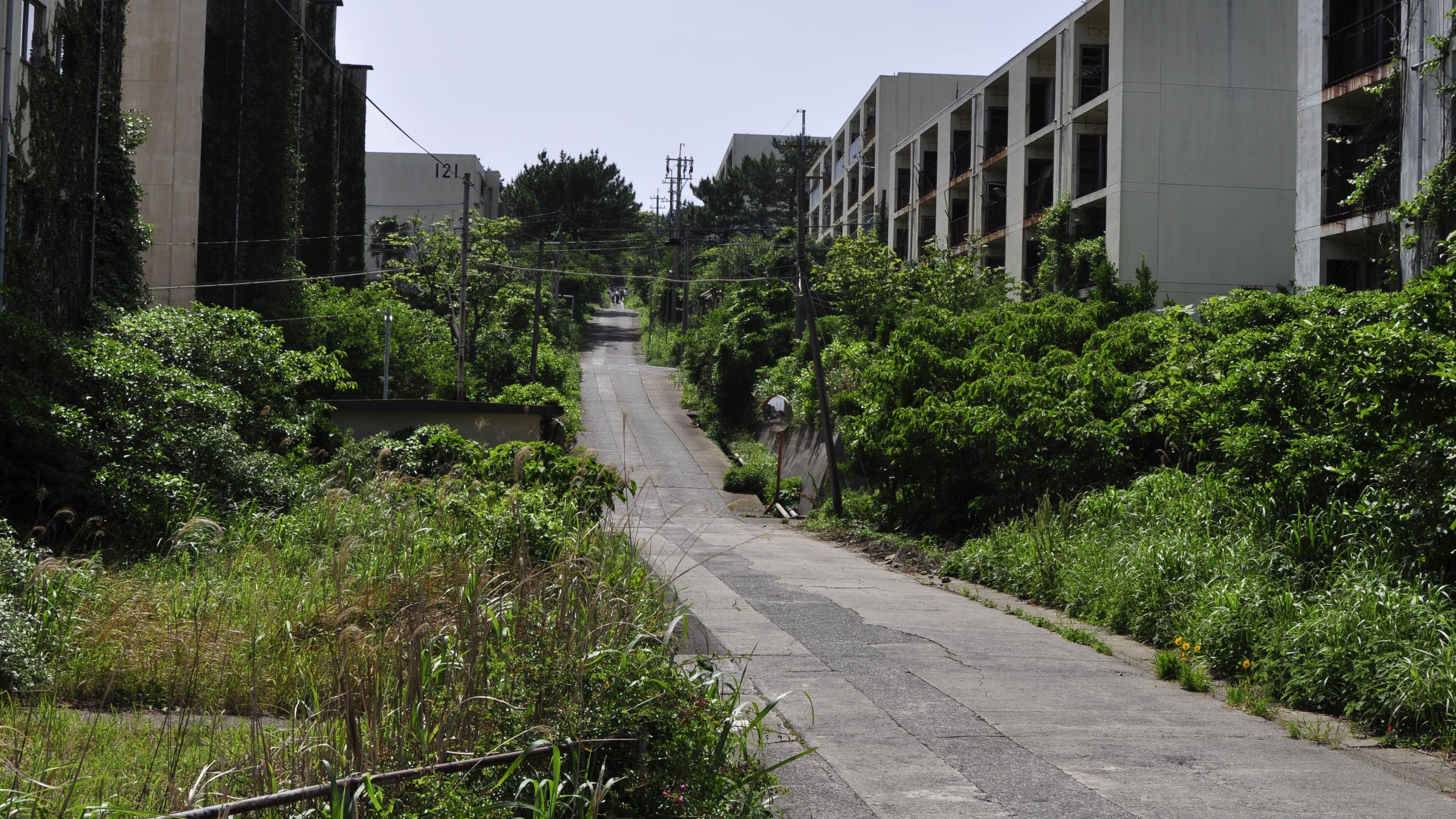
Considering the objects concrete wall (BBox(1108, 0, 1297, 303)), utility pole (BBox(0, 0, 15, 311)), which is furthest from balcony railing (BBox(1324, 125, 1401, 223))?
utility pole (BBox(0, 0, 15, 311))


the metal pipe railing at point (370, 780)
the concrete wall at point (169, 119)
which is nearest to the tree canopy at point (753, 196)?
the concrete wall at point (169, 119)

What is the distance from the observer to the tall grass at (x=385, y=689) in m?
4.16

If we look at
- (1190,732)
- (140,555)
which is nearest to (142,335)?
(140,555)

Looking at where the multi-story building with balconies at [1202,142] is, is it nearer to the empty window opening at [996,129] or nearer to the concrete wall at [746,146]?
the empty window opening at [996,129]

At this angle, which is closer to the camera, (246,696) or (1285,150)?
(246,696)

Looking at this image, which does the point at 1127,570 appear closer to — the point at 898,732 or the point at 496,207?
the point at 898,732

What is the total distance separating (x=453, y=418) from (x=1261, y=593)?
20522 mm

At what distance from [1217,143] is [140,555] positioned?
24796mm

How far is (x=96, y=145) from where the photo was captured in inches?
777

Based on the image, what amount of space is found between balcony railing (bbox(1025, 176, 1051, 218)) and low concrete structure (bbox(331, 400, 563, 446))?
1544 cm

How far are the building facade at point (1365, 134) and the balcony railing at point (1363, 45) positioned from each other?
0.02 meters

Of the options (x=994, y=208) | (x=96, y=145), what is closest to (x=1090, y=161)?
(x=994, y=208)

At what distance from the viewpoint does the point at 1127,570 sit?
10.8 meters

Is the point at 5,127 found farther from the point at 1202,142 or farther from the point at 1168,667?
the point at 1202,142
